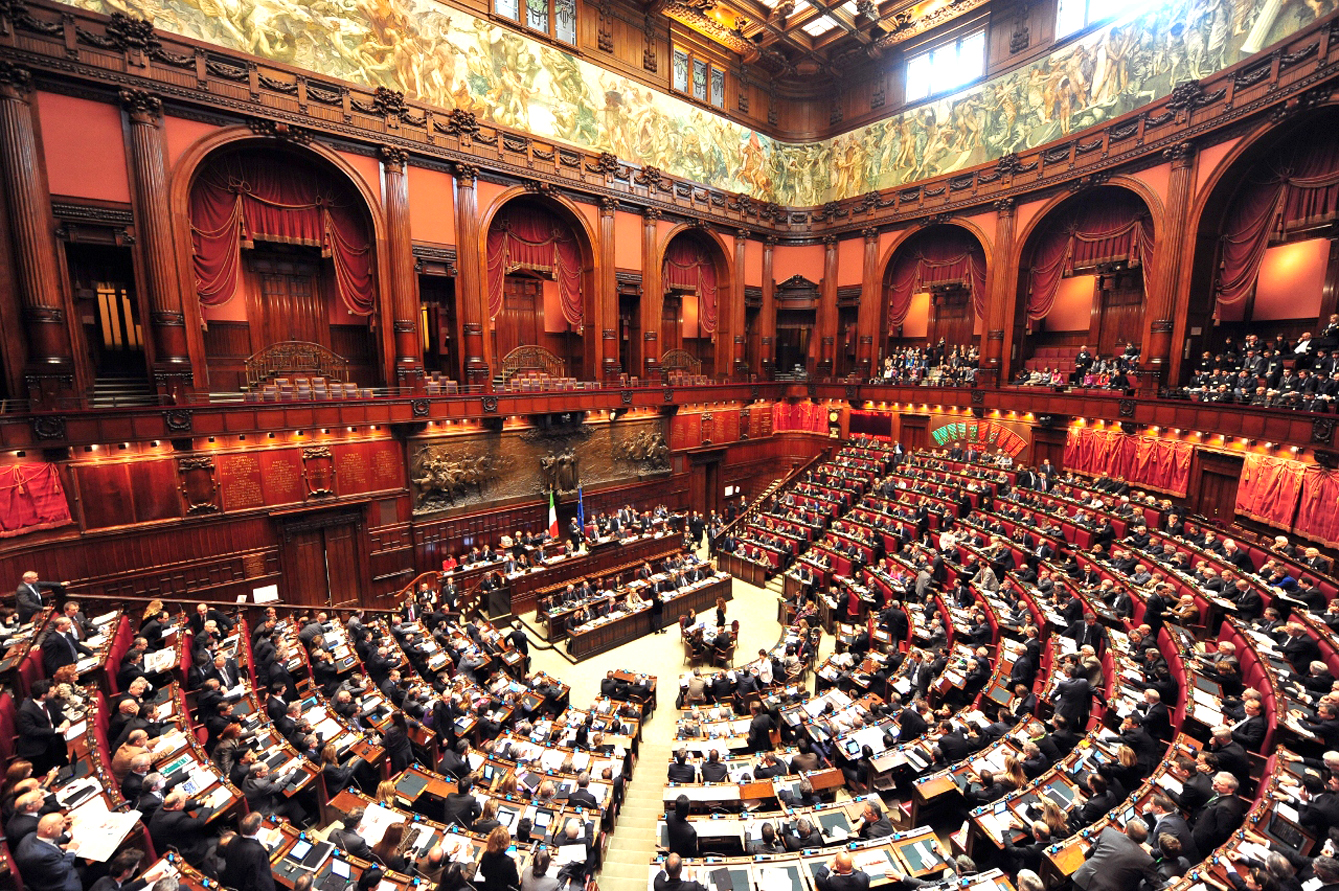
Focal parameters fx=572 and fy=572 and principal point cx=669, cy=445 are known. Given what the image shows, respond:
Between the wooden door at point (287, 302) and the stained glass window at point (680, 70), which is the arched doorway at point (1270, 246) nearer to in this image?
the stained glass window at point (680, 70)

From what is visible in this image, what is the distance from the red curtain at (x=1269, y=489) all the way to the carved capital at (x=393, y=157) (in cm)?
2160

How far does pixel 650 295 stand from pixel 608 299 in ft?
6.24

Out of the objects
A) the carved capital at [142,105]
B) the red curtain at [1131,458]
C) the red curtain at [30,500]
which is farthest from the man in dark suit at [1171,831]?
the carved capital at [142,105]

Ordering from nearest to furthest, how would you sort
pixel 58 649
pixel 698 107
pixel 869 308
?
pixel 58 649 < pixel 698 107 < pixel 869 308

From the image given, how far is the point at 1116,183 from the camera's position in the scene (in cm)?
1677

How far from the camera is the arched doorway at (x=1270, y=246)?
1327 cm

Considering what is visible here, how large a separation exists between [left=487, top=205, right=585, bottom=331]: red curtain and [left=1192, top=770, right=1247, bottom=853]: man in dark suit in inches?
702

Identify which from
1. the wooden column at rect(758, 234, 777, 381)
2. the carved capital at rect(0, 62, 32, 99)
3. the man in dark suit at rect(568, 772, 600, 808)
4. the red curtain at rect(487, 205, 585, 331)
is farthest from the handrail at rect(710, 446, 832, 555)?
the carved capital at rect(0, 62, 32, 99)

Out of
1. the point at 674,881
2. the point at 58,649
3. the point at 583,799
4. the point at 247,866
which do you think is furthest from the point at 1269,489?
the point at 58,649

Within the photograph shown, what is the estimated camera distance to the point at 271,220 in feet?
48.8

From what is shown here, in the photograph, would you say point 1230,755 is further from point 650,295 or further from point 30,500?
point 650,295

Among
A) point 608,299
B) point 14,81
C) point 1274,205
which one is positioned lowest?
point 608,299

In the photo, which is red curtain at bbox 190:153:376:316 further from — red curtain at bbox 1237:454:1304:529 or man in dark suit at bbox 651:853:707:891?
red curtain at bbox 1237:454:1304:529

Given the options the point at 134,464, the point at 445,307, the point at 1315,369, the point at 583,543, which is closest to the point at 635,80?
the point at 445,307
